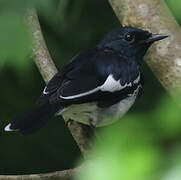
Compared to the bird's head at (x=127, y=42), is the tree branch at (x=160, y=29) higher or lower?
higher

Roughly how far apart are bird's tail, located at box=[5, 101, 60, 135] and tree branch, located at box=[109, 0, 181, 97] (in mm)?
801

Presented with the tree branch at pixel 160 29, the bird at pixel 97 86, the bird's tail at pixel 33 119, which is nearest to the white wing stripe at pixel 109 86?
the bird at pixel 97 86

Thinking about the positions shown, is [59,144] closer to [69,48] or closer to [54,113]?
[69,48]

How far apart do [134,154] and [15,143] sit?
3.92 m

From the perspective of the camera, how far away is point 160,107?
99 cm

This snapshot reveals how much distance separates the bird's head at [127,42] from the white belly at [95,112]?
424 millimetres

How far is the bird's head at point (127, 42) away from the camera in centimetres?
402

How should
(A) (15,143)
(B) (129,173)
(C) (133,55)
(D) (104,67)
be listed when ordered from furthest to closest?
(A) (15,143) → (C) (133,55) → (D) (104,67) → (B) (129,173)

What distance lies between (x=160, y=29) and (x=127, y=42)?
0.81 m

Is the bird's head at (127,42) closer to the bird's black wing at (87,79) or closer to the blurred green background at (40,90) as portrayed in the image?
the bird's black wing at (87,79)

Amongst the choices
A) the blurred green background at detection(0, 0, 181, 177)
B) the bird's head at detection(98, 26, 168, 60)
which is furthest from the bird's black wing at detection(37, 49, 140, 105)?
the blurred green background at detection(0, 0, 181, 177)

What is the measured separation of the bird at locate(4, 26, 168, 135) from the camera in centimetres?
338

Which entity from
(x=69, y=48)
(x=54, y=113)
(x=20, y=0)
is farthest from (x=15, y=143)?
(x=20, y=0)

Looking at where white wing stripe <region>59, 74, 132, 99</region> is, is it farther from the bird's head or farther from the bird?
the bird's head
